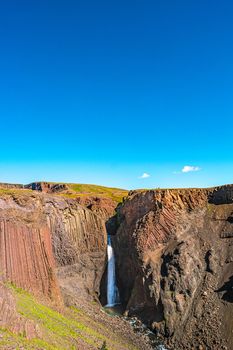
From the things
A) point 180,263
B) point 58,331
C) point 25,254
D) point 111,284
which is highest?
point 25,254

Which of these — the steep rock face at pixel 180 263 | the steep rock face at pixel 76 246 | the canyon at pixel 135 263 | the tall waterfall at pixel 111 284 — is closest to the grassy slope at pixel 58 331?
the canyon at pixel 135 263

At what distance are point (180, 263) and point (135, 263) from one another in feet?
22.6

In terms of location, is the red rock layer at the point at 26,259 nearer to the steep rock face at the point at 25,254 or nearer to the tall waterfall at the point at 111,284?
the steep rock face at the point at 25,254

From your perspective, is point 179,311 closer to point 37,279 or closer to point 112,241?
point 37,279

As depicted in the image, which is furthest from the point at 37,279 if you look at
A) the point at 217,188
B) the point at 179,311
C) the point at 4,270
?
the point at 217,188

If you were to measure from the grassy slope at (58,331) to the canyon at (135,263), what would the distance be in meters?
0.22

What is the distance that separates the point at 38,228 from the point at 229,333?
20.7m

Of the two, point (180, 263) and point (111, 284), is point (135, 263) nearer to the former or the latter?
point (111, 284)

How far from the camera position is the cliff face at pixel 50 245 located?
107ft

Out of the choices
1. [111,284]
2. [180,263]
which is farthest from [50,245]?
[180,263]

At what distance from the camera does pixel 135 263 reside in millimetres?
44531

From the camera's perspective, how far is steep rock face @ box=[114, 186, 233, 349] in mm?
33781

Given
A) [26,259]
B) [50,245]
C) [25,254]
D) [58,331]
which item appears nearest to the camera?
[58,331]

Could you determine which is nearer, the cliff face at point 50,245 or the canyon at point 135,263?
the canyon at point 135,263
